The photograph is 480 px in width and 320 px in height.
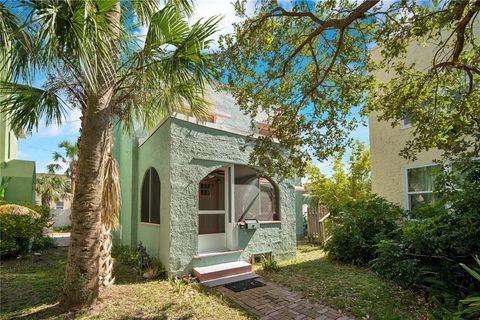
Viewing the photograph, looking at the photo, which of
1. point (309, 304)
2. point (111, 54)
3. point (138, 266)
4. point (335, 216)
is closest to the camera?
point (111, 54)

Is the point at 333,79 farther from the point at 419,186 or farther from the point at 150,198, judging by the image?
the point at 150,198

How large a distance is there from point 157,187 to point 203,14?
5238mm

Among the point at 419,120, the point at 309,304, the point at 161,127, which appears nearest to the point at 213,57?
the point at 161,127

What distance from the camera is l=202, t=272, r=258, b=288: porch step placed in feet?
22.9

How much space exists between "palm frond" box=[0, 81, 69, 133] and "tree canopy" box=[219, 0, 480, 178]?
396cm

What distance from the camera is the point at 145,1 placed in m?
5.70

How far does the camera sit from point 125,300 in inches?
230

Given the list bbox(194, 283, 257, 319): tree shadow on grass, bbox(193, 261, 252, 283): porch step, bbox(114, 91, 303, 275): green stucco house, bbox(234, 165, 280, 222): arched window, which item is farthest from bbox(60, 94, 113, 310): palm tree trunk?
bbox(234, 165, 280, 222): arched window

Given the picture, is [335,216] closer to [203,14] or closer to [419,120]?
[419,120]

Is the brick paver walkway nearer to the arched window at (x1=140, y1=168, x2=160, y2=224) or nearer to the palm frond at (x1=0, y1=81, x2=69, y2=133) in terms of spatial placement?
the arched window at (x1=140, y1=168, x2=160, y2=224)

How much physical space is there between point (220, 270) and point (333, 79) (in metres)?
5.72

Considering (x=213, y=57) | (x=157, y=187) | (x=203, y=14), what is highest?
(x=203, y=14)

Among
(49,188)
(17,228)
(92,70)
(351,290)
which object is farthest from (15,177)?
(351,290)

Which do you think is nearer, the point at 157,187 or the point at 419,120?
the point at 419,120
